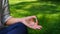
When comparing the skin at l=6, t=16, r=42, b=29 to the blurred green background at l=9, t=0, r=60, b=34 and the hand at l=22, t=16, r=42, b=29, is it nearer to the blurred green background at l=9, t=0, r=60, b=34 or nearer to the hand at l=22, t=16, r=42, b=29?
the hand at l=22, t=16, r=42, b=29

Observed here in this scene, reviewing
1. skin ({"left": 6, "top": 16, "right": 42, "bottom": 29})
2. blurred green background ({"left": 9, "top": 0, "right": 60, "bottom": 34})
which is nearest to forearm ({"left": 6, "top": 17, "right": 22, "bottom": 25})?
skin ({"left": 6, "top": 16, "right": 42, "bottom": 29})

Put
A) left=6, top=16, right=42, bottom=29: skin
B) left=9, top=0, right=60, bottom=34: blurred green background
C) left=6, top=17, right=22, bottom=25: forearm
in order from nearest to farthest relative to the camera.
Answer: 1. left=6, top=16, right=42, bottom=29: skin
2. left=6, top=17, right=22, bottom=25: forearm
3. left=9, top=0, right=60, bottom=34: blurred green background

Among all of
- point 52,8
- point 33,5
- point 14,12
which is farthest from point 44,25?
point 33,5

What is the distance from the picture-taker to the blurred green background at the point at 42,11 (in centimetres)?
431

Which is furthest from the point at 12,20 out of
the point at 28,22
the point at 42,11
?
the point at 42,11

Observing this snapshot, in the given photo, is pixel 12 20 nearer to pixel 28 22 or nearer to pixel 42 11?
pixel 28 22

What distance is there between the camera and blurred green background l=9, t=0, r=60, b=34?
14.2ft

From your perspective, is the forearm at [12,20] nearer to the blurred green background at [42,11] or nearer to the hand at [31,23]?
the hand at [31,23]

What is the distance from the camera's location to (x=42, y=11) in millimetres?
5715

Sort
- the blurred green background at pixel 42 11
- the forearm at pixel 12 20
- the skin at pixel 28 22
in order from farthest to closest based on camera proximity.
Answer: the blurred green background at pixel 42 11 < the forearm at pixel 12 20 < the skin at pixel 28 22

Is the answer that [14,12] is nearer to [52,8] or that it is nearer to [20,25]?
[52,8]

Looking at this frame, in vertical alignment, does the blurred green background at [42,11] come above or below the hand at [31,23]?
below

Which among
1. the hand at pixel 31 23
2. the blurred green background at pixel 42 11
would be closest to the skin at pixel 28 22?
the hand at pixel 31 23

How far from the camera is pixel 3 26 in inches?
83.7
